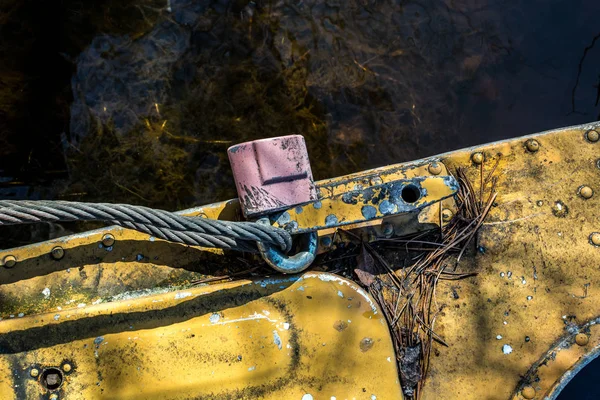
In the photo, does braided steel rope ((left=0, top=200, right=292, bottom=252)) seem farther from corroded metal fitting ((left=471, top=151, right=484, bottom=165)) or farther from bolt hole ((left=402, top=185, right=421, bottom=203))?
corroded metal fitting ((left=471, top=151, right=484, bottom=165))

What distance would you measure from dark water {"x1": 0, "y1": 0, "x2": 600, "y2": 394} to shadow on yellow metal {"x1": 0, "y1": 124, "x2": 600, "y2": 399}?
2.80ft

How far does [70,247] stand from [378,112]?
1690 millimetres

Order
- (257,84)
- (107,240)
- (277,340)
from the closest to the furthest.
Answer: (277,340)
(107,240)
(257,84)

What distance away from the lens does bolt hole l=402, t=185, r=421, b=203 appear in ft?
5.42

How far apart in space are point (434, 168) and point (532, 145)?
39 centimetres

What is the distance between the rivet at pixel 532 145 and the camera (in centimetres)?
197

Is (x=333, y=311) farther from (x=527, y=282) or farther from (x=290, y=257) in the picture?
(x=527, y=282)

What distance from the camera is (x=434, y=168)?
6.42 ft

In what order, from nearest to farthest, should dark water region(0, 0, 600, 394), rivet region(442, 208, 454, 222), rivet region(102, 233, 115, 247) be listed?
rivet region(102, 233, 115, 247), rivet region(442, 208, 454, 222), dark water region(0, 0, 600, 394)

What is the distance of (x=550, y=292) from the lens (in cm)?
190

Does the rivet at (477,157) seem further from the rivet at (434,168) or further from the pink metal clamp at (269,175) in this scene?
the pink metal clamp at (269,175)

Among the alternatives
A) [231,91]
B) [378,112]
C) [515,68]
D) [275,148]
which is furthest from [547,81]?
[275,148]

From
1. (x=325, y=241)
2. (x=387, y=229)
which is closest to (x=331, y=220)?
(x=325, y=241)

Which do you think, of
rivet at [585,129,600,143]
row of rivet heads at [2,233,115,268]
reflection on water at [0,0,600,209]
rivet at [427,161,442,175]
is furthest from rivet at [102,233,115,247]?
rivet at [585,129,600,143]
